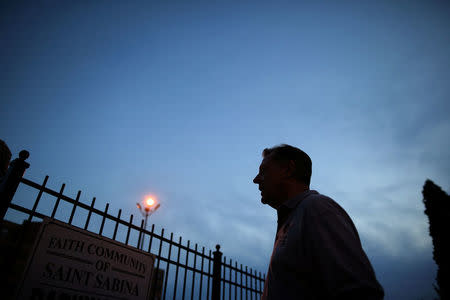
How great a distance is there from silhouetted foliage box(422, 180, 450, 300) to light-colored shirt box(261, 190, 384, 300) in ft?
58.6

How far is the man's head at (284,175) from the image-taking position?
82.9 inches

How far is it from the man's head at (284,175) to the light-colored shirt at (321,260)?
0.66 meters

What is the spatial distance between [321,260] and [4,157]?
3.60 meters

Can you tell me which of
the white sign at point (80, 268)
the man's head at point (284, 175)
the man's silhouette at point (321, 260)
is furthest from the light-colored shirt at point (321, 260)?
the white sign at point (80, 268)

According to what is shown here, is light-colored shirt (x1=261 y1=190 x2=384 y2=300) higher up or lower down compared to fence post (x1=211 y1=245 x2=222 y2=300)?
lower down

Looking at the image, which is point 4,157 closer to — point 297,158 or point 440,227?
point 297,158

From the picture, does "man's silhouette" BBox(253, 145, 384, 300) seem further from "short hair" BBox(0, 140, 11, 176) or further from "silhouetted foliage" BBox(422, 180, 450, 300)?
"silhouetted foliage" BBox(422, 180, 450, 300)

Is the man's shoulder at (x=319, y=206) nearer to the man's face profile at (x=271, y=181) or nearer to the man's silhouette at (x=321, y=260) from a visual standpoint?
the man's silhouette at (x=321, y=260)

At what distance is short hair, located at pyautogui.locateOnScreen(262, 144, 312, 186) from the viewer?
214 centimetres

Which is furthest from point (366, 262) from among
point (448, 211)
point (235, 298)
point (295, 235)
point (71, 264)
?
point (448, 211)

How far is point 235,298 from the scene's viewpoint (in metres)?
5.64

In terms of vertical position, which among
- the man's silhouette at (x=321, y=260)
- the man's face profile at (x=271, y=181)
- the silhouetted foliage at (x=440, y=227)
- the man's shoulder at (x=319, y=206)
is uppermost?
the silhouetted foliage at (x=440, y=227)

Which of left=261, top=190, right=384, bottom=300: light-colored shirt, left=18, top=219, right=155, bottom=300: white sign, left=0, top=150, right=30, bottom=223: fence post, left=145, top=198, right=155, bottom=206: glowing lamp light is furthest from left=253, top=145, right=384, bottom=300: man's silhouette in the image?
left=145, top=198, right=155, bottom=206: glowing lamp light

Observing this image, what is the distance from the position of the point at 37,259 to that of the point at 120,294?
47.8 inches
